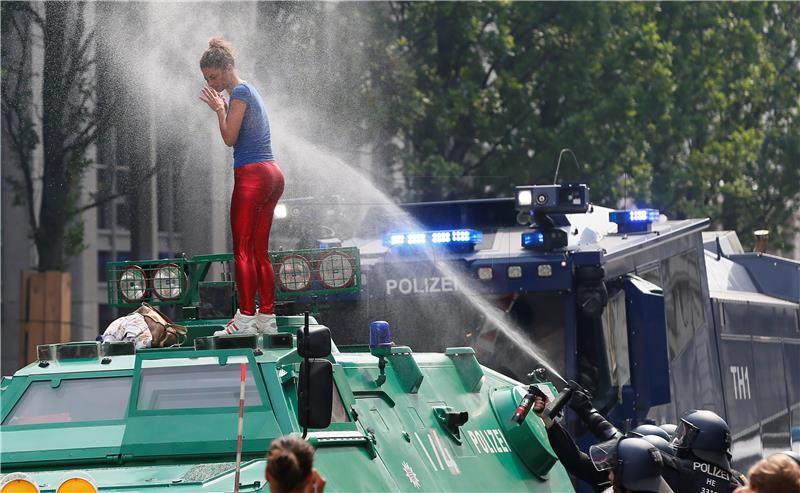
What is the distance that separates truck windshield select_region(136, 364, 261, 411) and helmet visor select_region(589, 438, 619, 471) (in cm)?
174

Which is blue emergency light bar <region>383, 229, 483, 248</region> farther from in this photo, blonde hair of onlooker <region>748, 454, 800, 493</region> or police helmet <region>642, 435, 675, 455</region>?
blonde hair of onlooker <region>748, 454, 800, 493</region>

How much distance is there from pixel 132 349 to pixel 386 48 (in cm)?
2003

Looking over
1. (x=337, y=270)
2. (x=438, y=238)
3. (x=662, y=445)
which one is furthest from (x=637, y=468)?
(x=438, y=238)

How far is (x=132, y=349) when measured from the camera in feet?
30.9

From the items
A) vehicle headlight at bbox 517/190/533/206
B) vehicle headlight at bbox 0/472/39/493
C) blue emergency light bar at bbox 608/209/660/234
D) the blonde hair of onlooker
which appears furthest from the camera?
blue emergency light bar at bbox 608/209/660/234

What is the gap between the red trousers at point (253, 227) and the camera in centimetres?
956

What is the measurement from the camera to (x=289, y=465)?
6188 millimetres

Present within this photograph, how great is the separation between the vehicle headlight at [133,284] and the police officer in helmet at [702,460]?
3800 mm

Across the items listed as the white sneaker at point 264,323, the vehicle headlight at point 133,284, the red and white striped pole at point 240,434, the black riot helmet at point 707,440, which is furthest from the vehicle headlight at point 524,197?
the red and white striped pole at point 240,434

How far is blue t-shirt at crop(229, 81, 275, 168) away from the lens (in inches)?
377

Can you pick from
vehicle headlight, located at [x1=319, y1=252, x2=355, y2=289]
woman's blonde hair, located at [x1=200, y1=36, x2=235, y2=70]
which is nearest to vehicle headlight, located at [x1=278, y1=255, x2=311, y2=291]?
vehicle headlight, located at [x1=319, y1=252, x2=355, y2=289]

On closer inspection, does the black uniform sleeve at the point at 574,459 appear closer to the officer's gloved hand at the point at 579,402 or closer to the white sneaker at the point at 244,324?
the officer's gloved hand at the point at 579,402

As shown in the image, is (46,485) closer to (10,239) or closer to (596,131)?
(10,239)

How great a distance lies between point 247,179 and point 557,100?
22.8 m
